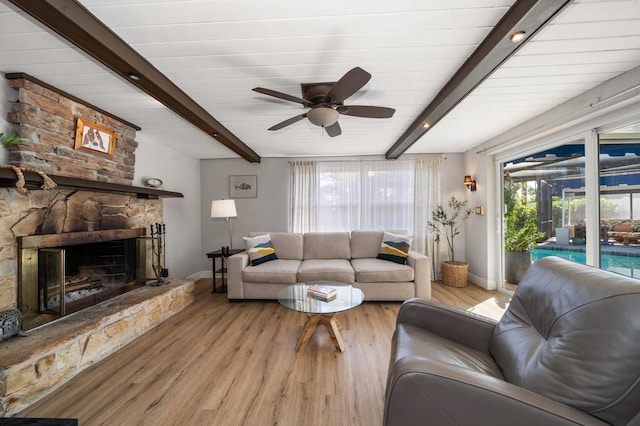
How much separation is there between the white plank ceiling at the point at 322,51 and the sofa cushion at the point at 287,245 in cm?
189

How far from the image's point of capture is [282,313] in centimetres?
298

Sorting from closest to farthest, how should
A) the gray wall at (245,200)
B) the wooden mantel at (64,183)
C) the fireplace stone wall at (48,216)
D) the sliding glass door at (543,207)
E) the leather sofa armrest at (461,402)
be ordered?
the leather sofa armrest at (461,402) < the wooden mantel at (64,183) < the fireplace stone wall at (48,216) < the sliding glass door at (543,207) < the gray wall at (245,200)

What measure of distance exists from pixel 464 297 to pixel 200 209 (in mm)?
4458

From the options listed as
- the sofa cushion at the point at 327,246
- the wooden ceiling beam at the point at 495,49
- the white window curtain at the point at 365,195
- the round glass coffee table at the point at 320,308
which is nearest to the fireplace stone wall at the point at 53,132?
the round glass coffee table at the point at 320,308

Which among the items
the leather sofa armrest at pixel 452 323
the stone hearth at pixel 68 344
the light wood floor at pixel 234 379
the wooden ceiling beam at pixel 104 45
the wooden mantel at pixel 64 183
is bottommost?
the light wood floor at pixel 234 379

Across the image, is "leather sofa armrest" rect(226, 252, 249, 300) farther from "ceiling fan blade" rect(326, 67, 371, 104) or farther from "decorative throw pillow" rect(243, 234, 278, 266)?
"ceiling fan blade" rect(326, 67, 371, 104)

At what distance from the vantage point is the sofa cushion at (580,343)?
32.4 inches

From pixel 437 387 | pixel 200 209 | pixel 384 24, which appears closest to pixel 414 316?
pixel 437 387

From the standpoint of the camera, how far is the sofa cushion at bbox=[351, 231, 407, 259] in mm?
3898

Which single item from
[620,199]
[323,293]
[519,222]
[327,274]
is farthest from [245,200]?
[620,199]

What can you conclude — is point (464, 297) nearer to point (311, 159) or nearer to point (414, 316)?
point (414, 316)

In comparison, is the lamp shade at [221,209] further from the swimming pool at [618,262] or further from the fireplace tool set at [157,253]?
the swimming pool at [618,262]

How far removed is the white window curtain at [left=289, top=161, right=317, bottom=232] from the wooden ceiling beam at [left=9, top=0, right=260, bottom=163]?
231 centimetres

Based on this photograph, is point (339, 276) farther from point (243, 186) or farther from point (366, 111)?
point (243, 186)
